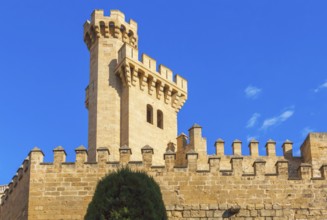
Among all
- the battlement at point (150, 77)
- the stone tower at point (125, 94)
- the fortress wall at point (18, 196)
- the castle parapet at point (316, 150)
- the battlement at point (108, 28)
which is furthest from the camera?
the battlement at point (108, 28)

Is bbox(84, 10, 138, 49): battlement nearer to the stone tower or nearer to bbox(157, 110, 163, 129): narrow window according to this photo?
the stone tower

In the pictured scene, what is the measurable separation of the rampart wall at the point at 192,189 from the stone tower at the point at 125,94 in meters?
5.40

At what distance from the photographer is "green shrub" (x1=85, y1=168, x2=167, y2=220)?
19250mm

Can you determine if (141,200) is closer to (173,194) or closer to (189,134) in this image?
(173,194)

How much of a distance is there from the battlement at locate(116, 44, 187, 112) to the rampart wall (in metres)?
7.70

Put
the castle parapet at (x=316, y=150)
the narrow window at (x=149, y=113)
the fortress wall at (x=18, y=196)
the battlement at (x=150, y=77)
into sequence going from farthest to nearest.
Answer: the narrow window at (x=149, y=113)
the battlement at (x=150, y=77)
the castle parapet at (x=316, y=150)
the fortress wall at (x=18, y=196)

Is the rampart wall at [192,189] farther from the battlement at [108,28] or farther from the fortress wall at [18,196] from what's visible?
the battlement at [108,28]

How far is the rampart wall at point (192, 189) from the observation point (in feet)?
74.9

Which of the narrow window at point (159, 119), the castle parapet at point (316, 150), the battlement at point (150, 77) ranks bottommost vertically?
the castle parapet at point (316, 150)

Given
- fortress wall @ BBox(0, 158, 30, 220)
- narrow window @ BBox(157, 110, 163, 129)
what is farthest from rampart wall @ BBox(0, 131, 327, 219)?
narrow window @ BBox(157, 110, 163, 129)

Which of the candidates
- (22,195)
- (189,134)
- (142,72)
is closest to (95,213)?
(22,195)

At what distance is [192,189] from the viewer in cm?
2316

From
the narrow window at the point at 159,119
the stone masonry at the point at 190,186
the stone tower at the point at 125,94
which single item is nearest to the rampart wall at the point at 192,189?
the stone masonry at the point at 190,186

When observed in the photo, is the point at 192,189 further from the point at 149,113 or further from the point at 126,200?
the point at 149,113
